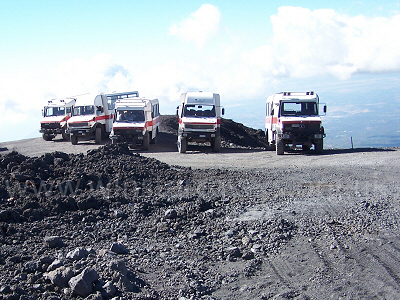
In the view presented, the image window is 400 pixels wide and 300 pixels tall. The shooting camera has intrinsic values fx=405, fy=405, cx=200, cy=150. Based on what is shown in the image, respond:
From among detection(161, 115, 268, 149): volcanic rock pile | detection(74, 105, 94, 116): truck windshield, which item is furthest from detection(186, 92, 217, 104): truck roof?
detection(161, 115, 268, 149): volcanic rock pile

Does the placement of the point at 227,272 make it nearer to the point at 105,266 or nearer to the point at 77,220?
the point at 105,266

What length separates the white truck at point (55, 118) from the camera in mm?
28422

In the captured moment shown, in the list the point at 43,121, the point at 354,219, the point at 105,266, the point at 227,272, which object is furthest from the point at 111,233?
the point at 43,121

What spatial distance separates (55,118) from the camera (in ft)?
93.8

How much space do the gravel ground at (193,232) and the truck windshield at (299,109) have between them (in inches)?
236

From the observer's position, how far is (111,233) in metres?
7.42

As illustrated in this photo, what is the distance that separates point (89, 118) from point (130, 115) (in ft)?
13.3

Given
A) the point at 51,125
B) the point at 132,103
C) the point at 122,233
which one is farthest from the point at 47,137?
the point at 122,233

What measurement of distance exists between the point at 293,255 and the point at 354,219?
2056 mm

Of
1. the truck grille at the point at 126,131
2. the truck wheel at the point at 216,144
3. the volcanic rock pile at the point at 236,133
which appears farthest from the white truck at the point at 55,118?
the truck wheel at the point at 216,144

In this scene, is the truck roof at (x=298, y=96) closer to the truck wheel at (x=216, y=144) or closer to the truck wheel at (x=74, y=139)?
the truck wheel at (x=216, y=144)

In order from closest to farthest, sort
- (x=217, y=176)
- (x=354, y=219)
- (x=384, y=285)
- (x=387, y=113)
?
(x=384, y=285) → (x=354, y=219) → (x=217, y=176) → (x=387, y=113)

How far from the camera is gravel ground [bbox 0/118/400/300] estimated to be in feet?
17.0

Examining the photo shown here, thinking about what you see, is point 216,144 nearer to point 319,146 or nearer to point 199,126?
point 199,126
